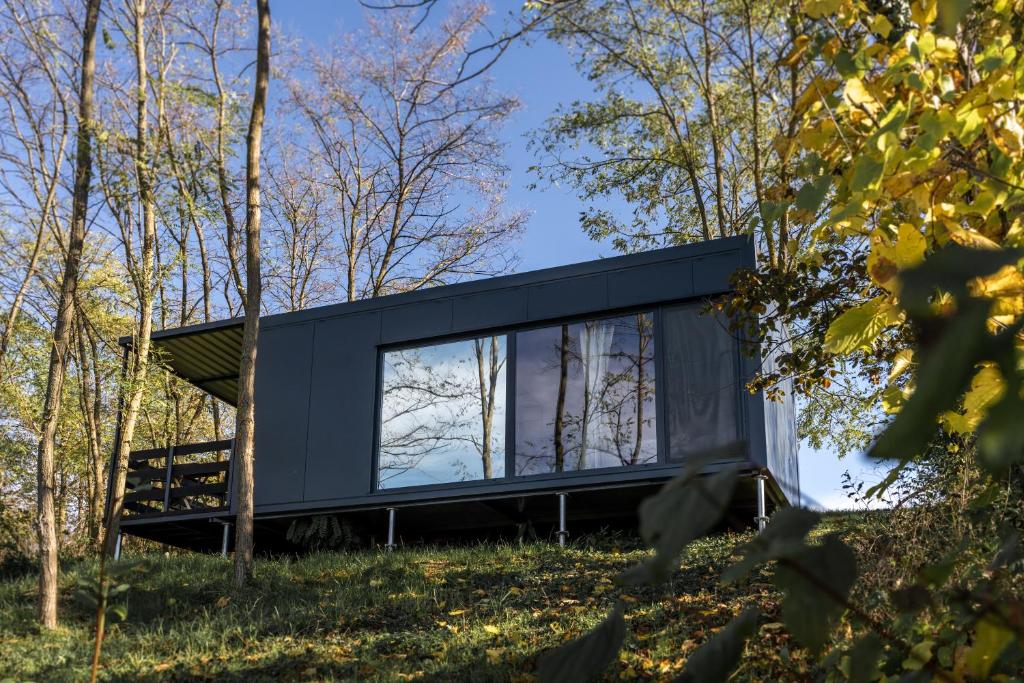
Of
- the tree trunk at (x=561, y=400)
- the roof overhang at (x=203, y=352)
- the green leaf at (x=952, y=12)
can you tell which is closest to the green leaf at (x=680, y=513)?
the green leaf at (x=952, y=12)

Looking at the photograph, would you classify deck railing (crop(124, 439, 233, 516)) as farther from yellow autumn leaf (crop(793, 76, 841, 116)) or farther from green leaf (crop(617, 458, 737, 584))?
green leaf (crop(617, 458, 737, 584))

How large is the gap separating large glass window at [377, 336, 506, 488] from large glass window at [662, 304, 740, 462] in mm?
1867

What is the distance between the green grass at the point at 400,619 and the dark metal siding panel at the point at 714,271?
101 inches

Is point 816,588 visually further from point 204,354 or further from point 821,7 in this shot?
point 204,354

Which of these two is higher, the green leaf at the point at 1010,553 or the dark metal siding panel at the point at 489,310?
the dark metal siding panel at the point at 489,310

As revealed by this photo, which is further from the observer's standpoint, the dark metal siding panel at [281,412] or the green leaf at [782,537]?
the dark metal siding panel at [281,412]

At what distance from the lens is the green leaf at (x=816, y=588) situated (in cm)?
60

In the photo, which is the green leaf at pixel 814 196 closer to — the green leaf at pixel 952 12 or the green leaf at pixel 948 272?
the green leaf at pixel 952 12

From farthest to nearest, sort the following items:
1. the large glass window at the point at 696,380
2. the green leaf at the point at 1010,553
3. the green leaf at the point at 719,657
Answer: the large glass window at the point at 696,380 → the green leaf at the point at 1010,553 → the green leaf at the point at 719,657

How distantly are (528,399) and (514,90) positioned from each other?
1074cm

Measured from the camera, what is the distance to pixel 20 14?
13.9 meters

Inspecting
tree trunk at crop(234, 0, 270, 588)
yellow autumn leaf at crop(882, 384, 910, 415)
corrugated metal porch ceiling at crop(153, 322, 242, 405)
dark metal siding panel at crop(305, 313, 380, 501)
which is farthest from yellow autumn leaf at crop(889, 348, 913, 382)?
corrugated metal porch ceiling at crop(153, 322, 242, 405)

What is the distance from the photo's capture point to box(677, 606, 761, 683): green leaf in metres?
0.68

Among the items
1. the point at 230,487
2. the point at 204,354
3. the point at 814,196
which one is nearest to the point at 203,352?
the point at 204,354
